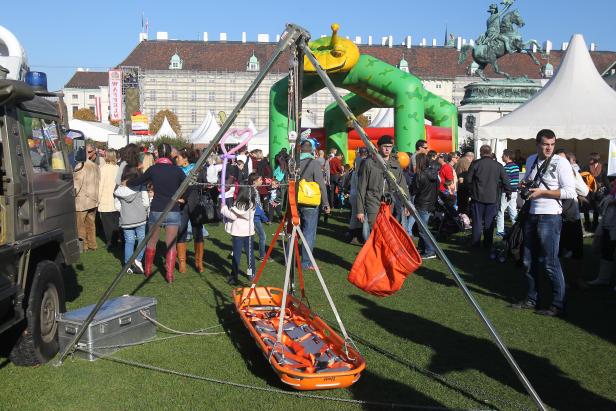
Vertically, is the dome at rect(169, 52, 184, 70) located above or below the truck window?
above

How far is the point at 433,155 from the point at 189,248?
493 centimetres

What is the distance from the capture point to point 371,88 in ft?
56.6

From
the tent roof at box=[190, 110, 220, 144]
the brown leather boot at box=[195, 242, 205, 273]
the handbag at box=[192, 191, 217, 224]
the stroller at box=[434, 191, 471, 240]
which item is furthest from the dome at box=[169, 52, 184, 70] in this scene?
the handbag at box=[192, 191, 217, 224]

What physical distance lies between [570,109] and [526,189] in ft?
31.4

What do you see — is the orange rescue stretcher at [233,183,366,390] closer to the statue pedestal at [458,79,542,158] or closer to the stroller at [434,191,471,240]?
the stroller at [434,191,471,240]

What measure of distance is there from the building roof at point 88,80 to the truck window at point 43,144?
12119 centimetres

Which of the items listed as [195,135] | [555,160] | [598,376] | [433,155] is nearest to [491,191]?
[433,155]

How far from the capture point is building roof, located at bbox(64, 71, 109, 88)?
12125 centimetres

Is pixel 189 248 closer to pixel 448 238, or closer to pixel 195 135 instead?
pixel 448 238

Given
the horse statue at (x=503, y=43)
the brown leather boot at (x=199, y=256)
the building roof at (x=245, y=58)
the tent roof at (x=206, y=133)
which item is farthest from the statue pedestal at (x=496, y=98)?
the building roof at (x=245, y=58)

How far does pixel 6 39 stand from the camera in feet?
26.7

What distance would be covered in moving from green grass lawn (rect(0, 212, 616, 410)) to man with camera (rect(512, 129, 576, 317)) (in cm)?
54

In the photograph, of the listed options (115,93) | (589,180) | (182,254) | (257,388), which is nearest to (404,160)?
(589,180)

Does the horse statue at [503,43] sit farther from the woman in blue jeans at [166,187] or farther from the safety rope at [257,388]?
the safety rope at [257,388]
